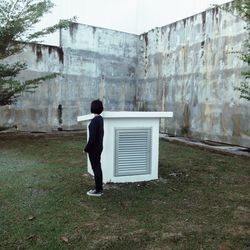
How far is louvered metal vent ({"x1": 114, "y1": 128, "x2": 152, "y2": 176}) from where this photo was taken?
16.3 feet

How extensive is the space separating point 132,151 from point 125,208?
4.11 feet

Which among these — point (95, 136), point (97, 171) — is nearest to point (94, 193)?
point (97, 171)

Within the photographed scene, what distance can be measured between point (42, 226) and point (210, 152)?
5.35 meters

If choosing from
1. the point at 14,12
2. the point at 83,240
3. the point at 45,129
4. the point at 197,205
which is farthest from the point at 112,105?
the point at 83,240

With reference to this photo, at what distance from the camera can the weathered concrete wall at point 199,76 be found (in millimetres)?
8492

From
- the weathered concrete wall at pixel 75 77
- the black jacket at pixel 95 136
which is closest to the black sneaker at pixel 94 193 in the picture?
the black jacket at pixel 95 136

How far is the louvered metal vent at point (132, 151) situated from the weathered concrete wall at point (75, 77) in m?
5.95

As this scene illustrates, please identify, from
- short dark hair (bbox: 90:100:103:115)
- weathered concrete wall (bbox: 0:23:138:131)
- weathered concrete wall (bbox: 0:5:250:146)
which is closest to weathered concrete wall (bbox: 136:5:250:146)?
weathered concrete wall (bbox: 0:5:250:146)

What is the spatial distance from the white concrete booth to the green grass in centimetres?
20

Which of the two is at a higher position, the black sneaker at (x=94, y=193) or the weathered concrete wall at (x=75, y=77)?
the weathered concrete wall at (x=75, y=77)

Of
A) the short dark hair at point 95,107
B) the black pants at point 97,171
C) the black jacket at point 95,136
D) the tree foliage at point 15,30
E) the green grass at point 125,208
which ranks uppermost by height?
the tree foliage at point 15,30

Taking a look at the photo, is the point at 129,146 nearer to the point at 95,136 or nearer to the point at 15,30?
the point at 95,136

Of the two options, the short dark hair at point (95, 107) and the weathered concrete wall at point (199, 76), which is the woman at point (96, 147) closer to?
the short dark hair at point (95, 107)

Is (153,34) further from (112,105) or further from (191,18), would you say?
(112,105)
